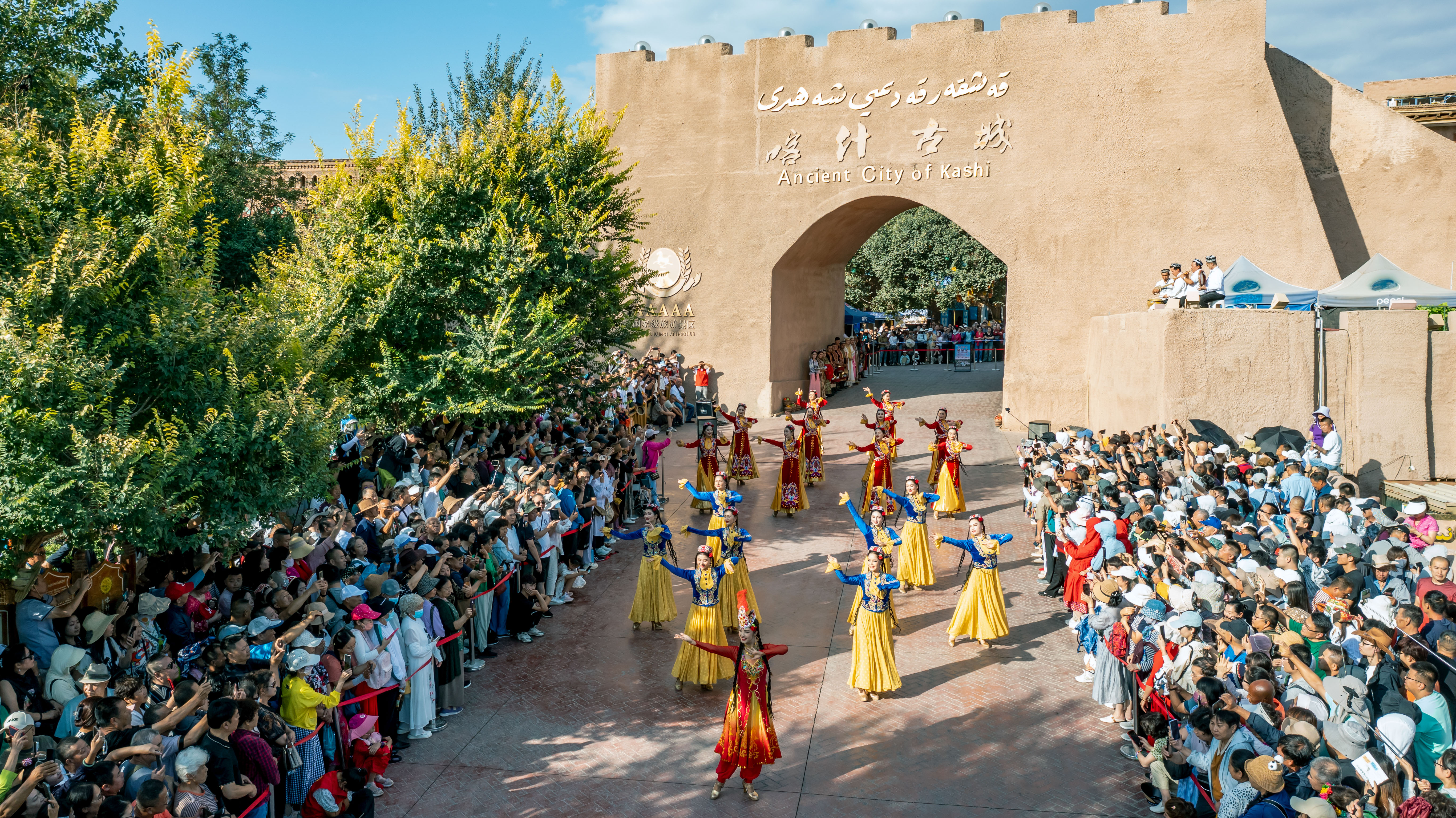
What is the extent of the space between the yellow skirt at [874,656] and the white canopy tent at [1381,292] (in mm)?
10739

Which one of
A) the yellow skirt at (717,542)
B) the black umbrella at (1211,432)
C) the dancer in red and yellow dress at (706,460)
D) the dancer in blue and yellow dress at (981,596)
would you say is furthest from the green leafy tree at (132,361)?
the black umbrella at (1211,432)

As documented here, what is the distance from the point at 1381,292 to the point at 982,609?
32.5 feet

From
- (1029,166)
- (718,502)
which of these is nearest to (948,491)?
(718,502)

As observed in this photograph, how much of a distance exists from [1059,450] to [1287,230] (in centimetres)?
994

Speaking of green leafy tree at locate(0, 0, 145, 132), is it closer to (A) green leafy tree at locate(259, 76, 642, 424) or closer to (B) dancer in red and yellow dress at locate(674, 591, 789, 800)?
(A) green leafy tree at locate(259, 76, 642, 424)

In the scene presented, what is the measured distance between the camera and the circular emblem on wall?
2456cm

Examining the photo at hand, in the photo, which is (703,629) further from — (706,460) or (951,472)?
(951,472)

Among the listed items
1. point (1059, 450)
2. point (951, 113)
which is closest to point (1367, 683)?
point (1059, 450)

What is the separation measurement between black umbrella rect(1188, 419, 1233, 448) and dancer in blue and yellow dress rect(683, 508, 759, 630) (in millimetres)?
8573

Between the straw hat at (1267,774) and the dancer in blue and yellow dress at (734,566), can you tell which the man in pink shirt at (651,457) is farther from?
the straw hat at (1267,774)

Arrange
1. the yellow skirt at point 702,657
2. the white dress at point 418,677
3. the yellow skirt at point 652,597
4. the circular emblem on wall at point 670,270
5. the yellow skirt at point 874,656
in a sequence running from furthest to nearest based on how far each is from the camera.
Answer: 1. the circular emblem on wall at point 670,270
2. the yellow skirt at point 652,597
3. the yellow skirt at point 702,657
4. the yellow skirt at point 874,656
5. the white dress at point 418,677

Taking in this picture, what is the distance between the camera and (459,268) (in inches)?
556

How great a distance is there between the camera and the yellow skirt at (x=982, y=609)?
10.2 meters

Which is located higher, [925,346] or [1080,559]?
[925,346]
